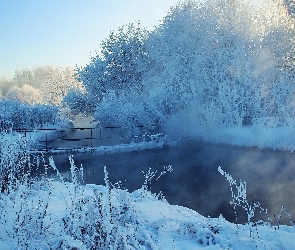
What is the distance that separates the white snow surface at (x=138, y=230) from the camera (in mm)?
5333

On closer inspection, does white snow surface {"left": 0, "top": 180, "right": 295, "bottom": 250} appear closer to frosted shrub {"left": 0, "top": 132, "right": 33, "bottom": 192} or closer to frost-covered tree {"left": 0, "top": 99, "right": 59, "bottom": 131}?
frosted shrub {"left": 0, "top": 132, "right": 33, "bottom": 192}

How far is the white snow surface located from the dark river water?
593 centimetres

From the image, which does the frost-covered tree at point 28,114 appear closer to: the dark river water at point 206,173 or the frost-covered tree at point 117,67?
the frost-covered tree at point 117,67

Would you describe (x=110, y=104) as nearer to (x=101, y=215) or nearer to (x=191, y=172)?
(x=191, y=172)

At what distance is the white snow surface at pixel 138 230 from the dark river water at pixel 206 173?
5.93 metres

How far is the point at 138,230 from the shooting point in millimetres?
6434

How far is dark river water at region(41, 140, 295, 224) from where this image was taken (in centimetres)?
1464

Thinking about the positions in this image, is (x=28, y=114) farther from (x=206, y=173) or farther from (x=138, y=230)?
(x=138, y=230)

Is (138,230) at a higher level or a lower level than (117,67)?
lower

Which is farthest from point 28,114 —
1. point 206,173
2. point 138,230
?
point 138,230

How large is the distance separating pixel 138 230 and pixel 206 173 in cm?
1375

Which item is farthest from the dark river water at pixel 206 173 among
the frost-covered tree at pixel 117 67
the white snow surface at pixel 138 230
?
the frost-covered tree at pixel 117 67

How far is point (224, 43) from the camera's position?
2877cm

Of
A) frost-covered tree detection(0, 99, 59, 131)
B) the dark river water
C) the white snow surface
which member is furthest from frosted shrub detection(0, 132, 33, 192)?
frost-covered tree detection(0, 99, 59, 131)
